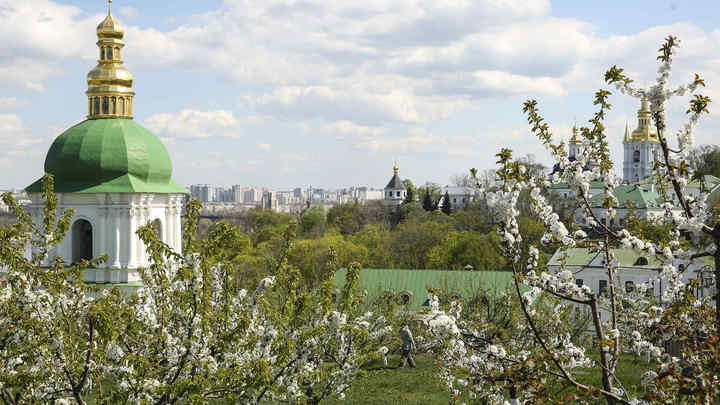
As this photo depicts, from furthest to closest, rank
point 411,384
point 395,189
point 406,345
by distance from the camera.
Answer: point 395,189 → point 406,345 → point 411,384

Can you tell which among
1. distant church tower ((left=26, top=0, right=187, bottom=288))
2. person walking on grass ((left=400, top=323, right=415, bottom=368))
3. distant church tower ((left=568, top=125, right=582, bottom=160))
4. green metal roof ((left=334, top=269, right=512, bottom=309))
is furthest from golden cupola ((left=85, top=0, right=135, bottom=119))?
distant church tower ((left=568, top=125, right=582, bottom=160))

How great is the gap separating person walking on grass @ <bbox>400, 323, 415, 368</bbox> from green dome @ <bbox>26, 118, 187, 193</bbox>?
8525 millimetres

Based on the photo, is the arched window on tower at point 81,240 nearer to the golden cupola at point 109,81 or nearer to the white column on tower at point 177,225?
the white column on tower at point 177,225

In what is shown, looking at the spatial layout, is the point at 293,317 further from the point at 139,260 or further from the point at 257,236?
the point at 257,236

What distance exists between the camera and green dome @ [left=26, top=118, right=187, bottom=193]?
22.8m

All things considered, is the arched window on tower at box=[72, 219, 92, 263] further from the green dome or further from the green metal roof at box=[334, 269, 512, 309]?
the green metal roof at box=[334, 269, 512, 309]

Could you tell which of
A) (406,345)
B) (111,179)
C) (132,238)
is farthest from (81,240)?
(406,345)

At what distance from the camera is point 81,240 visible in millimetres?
23641

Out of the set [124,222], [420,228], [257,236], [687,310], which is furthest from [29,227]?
[257,236]

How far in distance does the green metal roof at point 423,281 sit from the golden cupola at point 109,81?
10078mm

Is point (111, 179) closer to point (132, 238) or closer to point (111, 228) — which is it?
point (111, 228)

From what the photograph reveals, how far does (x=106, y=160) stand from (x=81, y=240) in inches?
107

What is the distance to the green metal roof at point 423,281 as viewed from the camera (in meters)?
28.8

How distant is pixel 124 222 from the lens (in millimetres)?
22797
